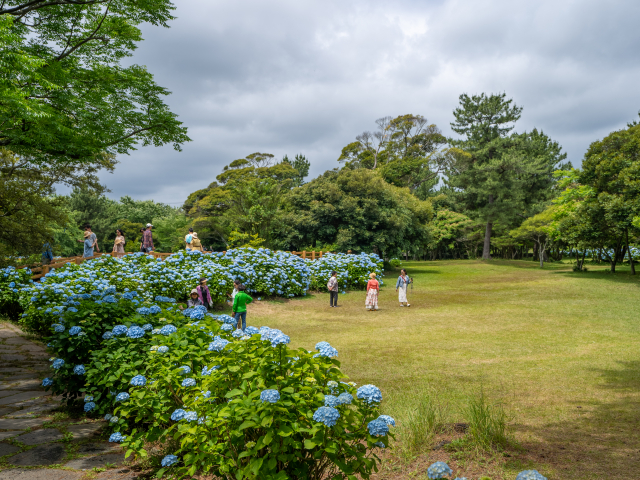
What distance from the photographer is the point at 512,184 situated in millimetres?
35000

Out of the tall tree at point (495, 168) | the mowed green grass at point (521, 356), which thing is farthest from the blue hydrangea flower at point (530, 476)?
the tall tree at point (495, 168)

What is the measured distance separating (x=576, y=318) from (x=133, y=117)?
12482 millimetres

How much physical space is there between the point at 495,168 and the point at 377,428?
37.1 meters

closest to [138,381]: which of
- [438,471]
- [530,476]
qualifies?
[438,471]

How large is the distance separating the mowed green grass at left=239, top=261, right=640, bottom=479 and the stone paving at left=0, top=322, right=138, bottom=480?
2.76 meters

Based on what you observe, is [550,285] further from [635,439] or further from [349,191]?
[635,439]

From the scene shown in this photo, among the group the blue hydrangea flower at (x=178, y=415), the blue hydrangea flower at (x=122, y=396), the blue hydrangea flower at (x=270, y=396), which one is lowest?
the blue hydrangea flower at (x=122, y=396)

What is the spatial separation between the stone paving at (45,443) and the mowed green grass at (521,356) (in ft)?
9.04

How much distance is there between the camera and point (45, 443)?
141 inches

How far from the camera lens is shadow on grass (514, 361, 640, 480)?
10.9ft

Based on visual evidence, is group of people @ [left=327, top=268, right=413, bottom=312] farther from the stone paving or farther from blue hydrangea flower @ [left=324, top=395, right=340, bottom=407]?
blue hydrangea flower @ [left=324, top=395, right=340, bottom=407]

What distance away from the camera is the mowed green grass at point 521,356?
3.95 m

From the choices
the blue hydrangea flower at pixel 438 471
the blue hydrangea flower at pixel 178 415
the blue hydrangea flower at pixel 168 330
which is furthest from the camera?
the blue hydrangea flower at pixel 168 330

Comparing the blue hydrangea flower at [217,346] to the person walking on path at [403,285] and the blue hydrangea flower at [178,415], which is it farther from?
the person walking on path at [403,285]
